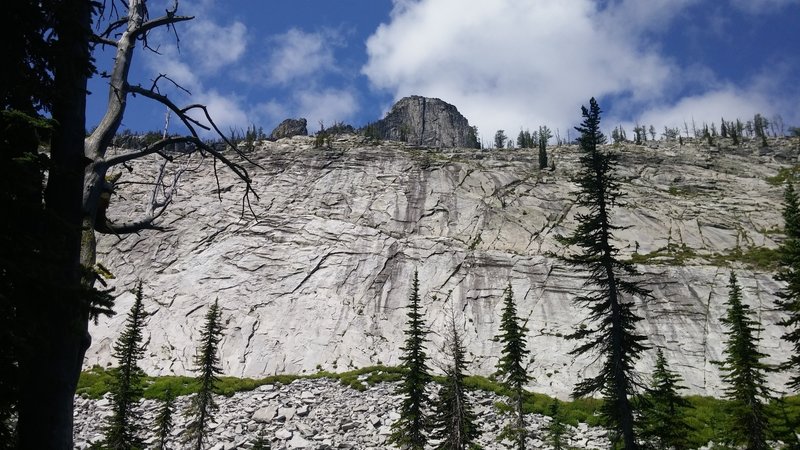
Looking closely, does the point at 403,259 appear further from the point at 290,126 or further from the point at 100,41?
the point at 290,126

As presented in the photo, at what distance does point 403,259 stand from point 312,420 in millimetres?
28180

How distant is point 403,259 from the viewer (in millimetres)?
66938

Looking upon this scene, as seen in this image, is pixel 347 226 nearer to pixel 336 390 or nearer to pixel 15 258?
pixel 336 390

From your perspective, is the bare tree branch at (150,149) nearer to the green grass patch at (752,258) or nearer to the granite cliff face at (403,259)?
the granite cliff face at (403,259)

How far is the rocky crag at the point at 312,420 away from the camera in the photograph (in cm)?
3856

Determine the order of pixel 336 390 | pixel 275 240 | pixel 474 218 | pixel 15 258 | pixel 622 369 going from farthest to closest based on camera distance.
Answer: pixel 474 218 → pixel 275 240 → pixel 336 390 → pixel 622 369 → pixel 15 258

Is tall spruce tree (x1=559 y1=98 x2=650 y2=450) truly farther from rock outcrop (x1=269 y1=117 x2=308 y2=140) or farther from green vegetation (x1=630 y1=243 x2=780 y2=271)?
rock outcrop (x1=269 y1=117 x2=308 y2=140)

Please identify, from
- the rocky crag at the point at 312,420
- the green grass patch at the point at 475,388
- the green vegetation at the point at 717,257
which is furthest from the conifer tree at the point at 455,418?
the green vegetation at the point at 717,257

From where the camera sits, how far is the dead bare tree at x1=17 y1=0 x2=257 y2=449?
4.48m

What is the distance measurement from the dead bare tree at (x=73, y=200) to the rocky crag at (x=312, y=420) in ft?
117

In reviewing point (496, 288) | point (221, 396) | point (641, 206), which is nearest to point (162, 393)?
point (221, 396)

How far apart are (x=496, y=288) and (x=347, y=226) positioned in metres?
23.1

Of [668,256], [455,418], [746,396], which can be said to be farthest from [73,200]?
[668,256]

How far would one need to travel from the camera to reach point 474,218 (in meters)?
75.3
